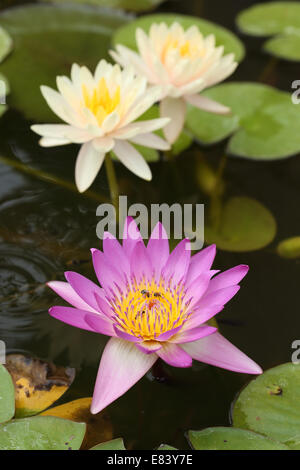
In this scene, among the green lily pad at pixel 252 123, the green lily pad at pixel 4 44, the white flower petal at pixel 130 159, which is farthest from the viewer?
the green lily pad at pixel 4 44

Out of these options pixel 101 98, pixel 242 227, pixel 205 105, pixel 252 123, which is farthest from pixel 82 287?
pixel 252 123

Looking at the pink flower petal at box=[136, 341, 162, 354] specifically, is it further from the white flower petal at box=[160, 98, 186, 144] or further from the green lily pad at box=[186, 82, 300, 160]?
the green lily pad at box=[186, 82, 300, 160]

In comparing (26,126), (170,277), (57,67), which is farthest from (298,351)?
(57,67)

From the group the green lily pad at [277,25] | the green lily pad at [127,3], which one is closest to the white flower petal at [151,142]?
the green lily pad at [277,25]

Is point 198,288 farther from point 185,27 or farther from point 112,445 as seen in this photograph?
point 185,27

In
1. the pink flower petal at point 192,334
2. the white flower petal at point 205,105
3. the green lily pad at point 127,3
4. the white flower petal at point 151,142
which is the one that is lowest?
the pink flower petal at point 192,334

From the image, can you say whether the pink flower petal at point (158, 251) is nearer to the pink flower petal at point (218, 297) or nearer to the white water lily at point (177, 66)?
the pink flower petal at point (218, 297)
